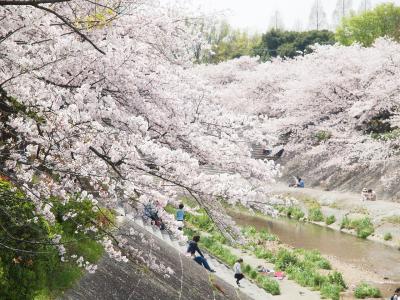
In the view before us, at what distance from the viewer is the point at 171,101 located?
755 centimetres

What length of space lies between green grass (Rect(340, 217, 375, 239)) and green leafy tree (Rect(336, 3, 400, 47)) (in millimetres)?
28826

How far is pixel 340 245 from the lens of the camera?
2131 centimetres

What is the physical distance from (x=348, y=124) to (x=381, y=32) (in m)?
23.4

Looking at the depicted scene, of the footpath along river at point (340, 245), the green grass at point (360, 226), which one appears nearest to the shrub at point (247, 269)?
the footpath along river at point (340, 245)

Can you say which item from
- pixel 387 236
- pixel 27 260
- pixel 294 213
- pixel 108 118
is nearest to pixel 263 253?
pixel 387 236

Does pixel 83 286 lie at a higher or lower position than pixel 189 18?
lower

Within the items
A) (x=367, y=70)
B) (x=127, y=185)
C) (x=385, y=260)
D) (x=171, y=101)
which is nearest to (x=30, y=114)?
(x=127, y=185)

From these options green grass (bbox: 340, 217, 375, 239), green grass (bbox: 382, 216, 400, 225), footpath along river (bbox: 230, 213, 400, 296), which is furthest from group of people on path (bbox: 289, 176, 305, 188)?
green grass (bbox: 382, 216, 400, 225)

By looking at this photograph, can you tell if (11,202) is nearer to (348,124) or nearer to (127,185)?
(127,185)

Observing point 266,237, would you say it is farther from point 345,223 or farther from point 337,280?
point 337,280

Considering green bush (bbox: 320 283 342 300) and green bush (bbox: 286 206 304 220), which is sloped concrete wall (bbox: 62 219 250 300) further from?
green bush (bbox: 286 206 304 220)

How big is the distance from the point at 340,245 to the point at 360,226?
1910mm

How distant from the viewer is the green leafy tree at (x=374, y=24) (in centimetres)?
4803

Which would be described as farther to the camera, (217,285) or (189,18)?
(217,285)
